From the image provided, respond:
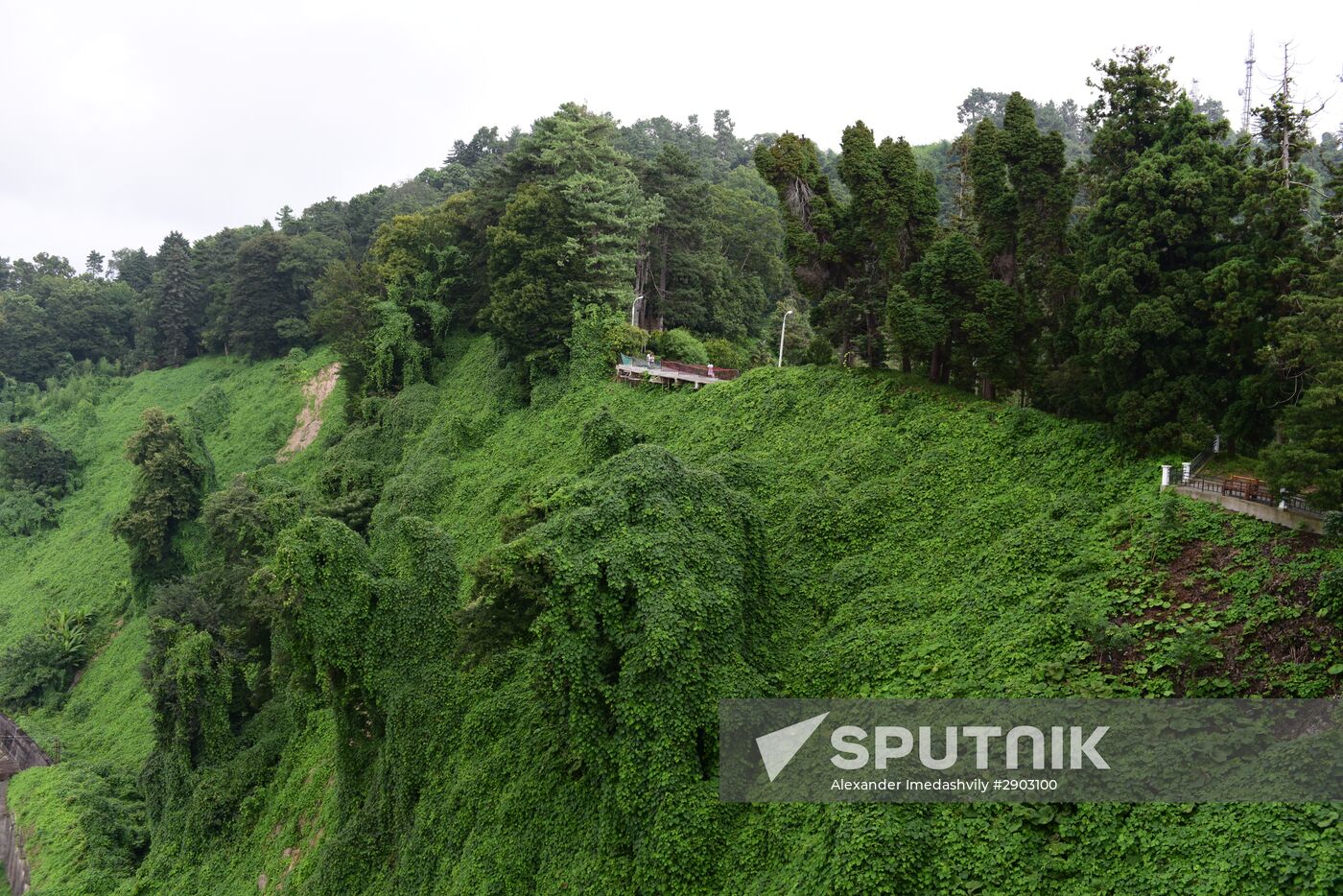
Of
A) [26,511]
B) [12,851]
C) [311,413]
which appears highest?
[311,413]

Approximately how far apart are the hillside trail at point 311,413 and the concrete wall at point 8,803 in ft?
50.2

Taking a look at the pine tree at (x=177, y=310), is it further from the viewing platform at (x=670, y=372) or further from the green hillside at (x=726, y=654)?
the viewing platform at (x=670, y=372)

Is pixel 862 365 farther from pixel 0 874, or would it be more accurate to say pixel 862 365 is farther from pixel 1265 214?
pixel 0 874

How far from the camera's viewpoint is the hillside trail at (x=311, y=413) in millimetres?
42875

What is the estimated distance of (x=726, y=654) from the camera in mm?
13945

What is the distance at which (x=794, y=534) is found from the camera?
57.8 feet

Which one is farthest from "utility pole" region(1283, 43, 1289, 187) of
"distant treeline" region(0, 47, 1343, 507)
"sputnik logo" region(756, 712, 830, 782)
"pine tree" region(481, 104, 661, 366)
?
"pine tree" region(481, 104, 661, 366)

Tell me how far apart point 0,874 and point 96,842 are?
5.59 metres

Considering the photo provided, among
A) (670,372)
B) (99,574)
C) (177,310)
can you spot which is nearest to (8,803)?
(99,574)

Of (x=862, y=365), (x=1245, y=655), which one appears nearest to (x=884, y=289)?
(x=862, y=365)

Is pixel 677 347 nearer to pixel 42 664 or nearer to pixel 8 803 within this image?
pixel 8 803

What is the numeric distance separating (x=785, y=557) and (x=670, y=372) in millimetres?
10764

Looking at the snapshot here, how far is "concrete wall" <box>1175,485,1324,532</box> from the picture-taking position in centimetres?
1239

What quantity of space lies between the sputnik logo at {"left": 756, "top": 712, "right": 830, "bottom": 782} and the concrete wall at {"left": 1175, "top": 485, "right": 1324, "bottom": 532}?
6.95 metres
